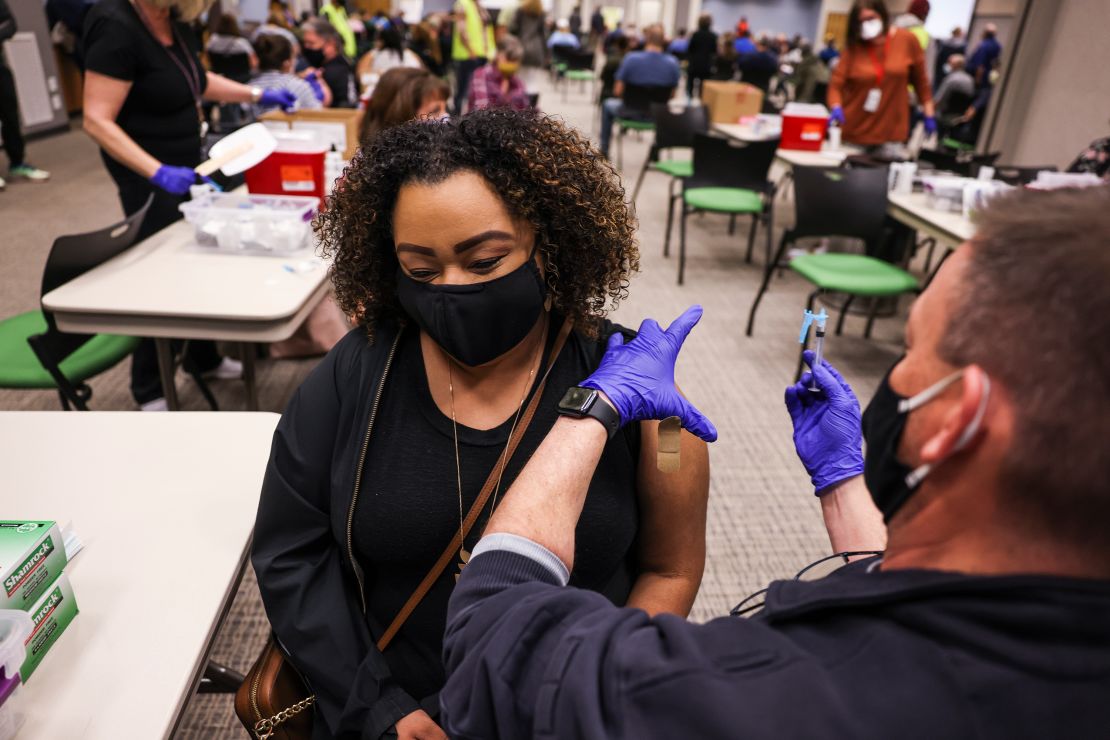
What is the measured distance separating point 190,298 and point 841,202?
291 centimetres

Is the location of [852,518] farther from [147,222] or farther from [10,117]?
[10,117]

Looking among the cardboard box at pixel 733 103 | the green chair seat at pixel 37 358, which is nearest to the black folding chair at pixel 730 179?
the cardboard box at pixel 733 103

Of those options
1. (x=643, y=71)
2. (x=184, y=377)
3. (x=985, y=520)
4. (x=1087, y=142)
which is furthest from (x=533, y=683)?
(x=643, y=71)

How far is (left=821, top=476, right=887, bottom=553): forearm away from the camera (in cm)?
101

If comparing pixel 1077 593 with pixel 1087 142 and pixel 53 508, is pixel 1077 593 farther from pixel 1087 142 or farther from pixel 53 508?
pixel 1087 142

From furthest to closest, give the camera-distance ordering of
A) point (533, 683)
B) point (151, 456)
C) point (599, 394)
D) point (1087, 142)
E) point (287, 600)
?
1. point (1087, 142)
2. point (151, 456)
3. point (287, 600)
4. point (599, 394)
5. point (533, 683)

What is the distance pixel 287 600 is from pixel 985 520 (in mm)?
952

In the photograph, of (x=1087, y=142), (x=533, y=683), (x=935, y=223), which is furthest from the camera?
(x=1087, y=142)

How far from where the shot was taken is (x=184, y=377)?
10.3ft

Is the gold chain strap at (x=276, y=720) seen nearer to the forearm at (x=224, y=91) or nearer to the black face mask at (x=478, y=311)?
the black face mask at (x=478, y=311)

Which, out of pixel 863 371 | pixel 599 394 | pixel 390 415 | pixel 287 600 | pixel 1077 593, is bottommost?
pixel 863 371

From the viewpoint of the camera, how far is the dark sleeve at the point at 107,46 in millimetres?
2318

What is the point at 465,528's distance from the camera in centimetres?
107

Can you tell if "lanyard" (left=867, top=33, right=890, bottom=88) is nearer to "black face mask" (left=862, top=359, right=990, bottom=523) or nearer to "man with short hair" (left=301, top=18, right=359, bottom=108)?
"man with short hair" (left=301, top=18, right=359, bottom=108)
